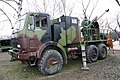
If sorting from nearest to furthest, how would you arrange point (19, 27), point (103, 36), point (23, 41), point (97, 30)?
point (23, 41)
point (19, 27)
point (97, 30)
point (103, 36)

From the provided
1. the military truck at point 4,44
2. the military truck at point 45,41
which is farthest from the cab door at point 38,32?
the military truck at point 4,44

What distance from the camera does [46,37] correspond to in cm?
781

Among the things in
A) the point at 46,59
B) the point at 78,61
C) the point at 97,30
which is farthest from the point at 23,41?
the point at 97,30

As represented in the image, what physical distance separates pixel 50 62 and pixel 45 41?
3.14 feet

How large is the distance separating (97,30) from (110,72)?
4.03 meters

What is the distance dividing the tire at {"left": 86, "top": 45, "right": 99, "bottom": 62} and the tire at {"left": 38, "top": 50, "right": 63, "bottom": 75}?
232 cm

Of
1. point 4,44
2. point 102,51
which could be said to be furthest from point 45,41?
point 4,44

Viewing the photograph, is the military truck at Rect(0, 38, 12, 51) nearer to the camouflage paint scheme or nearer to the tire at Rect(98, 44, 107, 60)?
the tire at Rect(98, 44, 107, 60)

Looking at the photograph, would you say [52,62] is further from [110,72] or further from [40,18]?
[110,72]

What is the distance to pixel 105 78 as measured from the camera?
6555 mm

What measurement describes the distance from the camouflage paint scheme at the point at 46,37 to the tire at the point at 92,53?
3.45 ft

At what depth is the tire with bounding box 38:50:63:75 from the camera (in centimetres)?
738

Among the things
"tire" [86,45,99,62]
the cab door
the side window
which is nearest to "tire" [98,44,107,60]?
"tire" [86,45,99,62]

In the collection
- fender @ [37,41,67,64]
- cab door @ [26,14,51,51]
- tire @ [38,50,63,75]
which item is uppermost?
cab door @ [26,14,51,51]
